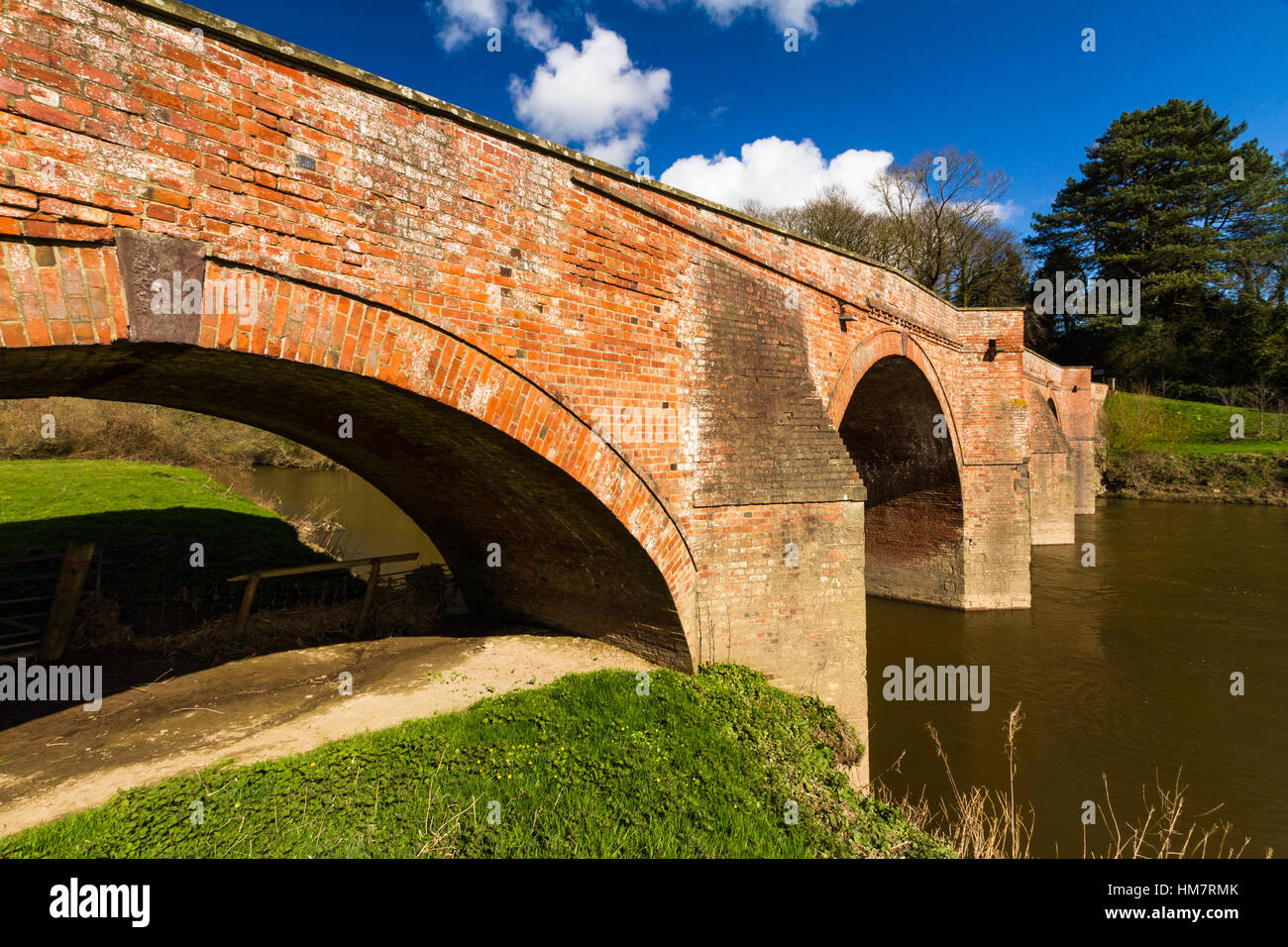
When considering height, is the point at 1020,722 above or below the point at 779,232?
below

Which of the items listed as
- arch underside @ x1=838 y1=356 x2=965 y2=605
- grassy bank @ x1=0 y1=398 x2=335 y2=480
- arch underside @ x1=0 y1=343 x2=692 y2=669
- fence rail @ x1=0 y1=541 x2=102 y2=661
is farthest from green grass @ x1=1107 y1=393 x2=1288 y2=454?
grassy bank @ x1=0 y1=398 x2=335 y2=480

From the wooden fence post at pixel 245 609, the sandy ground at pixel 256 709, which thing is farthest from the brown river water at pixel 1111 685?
the wooden fence post at pixel 245 609

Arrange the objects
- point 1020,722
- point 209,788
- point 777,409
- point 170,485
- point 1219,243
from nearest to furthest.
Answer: point 209,788, point 777,409, point 1020,722, point 170,485, point 1219,243

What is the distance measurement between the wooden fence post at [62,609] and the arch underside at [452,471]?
6.46ft

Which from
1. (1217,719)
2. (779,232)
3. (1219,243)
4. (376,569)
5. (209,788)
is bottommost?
(1217,719)

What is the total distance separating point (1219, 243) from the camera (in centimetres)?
2844

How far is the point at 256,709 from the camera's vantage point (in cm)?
488

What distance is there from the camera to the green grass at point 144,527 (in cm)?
804

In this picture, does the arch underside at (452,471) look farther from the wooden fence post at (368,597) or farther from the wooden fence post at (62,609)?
the wooden fence post at (62,609)

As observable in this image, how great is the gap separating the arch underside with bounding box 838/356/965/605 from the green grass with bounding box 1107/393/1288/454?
76.4 ft

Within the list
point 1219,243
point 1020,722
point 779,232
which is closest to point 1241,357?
point 1219,243

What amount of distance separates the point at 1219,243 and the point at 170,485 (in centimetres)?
4371

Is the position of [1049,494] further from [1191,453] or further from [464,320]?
[464,320]

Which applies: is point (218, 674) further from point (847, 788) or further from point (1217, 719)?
point (1217, 719)
